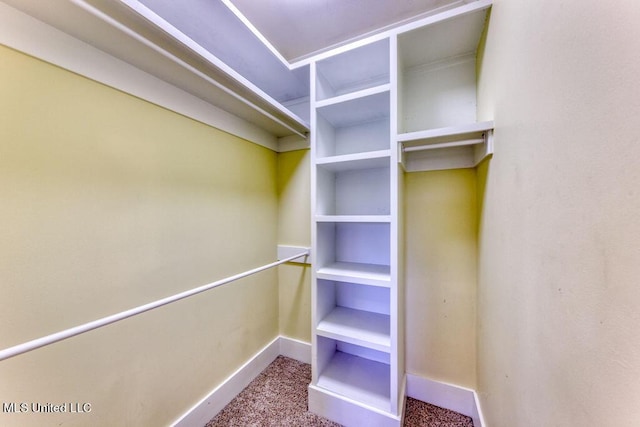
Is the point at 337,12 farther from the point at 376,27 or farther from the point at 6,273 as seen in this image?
the point at 6,273

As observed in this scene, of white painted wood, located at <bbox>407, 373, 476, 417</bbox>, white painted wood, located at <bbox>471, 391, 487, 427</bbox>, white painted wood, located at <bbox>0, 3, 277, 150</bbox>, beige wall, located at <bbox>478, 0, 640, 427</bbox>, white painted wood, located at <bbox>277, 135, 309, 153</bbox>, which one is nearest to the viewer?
beige wall, located at <bbox>478, 0, 640, 427</bbox>

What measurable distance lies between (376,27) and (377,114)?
0.51 meters

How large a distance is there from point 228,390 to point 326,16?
8.28 feet

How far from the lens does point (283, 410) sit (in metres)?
1.48

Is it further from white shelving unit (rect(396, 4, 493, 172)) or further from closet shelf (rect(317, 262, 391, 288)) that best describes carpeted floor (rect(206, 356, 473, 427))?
white shelving unit (rect(396, 4, 493, 172))

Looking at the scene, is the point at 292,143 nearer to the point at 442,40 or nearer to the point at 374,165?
the point at 374,165

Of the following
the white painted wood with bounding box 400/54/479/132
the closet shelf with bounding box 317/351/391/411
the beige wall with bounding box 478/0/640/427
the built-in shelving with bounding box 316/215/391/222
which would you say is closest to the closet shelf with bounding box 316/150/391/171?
the white painted wood with bounding box 400/54/479/132

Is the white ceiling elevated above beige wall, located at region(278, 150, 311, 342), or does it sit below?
above

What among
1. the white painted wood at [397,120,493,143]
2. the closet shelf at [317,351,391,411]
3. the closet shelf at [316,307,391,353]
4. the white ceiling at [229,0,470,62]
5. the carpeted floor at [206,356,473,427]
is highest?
the white ceiling at [229,0,470,62]

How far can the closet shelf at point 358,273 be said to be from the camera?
132cm

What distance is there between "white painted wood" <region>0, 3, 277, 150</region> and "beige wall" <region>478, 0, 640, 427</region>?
61.8 inches

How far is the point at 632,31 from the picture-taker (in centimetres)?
36

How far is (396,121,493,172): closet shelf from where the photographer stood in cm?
113

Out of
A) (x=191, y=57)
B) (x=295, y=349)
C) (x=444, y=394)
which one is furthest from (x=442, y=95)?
(x=295, y=349)
